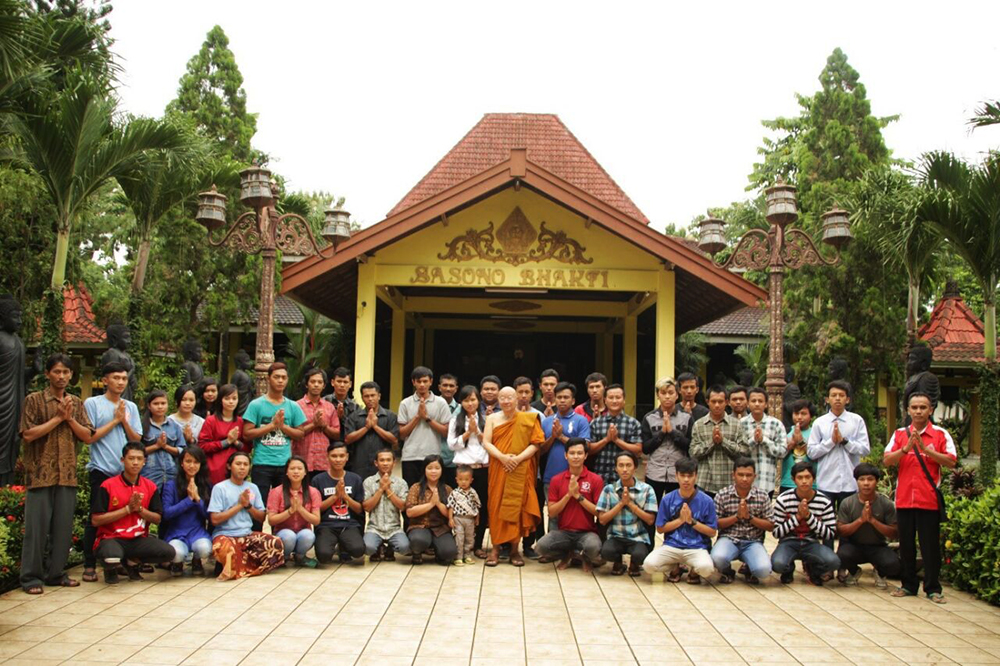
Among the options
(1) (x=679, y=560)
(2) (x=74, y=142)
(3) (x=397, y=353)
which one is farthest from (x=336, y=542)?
(3) (x=397, y=353)

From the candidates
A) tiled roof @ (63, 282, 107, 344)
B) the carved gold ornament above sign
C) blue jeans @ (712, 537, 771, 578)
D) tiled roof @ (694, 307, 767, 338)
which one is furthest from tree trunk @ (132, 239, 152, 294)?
tiled roof @ (694, 307, 767, 338)

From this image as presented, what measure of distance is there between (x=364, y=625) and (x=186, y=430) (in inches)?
99.7

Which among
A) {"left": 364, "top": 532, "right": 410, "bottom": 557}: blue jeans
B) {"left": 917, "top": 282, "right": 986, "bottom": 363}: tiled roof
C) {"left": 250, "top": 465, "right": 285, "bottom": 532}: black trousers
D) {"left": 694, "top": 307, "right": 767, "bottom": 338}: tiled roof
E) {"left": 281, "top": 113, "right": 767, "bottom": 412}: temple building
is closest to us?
{"left": 364, "top": 532, "right": 410, "bottom": 557}: blue jeans

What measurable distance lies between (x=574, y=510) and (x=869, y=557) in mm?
2250

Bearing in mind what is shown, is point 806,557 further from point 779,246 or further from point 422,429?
point 779,246

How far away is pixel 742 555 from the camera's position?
6910mm

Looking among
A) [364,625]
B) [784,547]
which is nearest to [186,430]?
[364,625]

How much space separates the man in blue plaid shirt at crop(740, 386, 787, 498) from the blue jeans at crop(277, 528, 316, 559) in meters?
3.62

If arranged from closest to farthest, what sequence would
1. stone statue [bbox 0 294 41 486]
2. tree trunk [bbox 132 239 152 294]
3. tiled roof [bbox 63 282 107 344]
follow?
stone statue [bbox 0 294 41 486] < tree trunk [bbox 132 239 152 294] < tiled roof [bbox 63 282 107 344]

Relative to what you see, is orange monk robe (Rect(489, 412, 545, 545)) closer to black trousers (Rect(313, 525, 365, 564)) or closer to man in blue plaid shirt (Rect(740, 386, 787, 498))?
black trousers (Rect(313, 525, 365, 564))

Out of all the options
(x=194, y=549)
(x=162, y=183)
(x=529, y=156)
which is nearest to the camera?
(x=194, y=549)

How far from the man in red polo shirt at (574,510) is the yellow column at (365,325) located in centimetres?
533

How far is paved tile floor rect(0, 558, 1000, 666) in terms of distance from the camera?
4.91 meters

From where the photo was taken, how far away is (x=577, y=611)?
5934 millimetres
